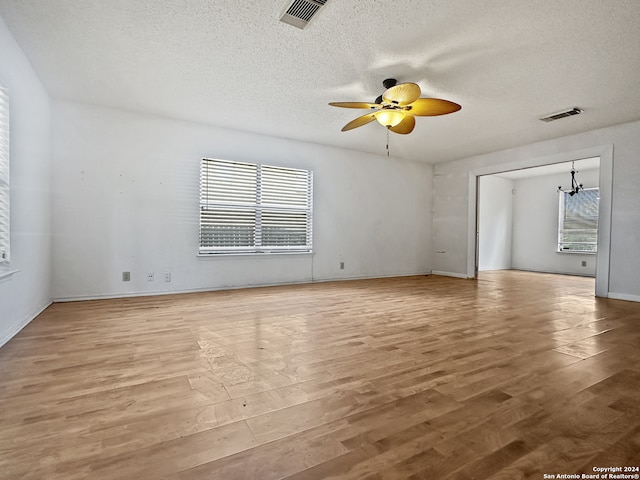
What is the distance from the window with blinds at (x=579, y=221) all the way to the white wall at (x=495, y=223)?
1236 millimetres

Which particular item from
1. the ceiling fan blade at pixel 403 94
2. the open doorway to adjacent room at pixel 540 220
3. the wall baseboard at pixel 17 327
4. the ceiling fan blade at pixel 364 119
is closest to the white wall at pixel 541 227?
the open doorway to adjacent room at pixel 540 220

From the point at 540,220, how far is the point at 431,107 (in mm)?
7393

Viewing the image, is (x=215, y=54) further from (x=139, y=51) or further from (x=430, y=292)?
(x=430, y=292)

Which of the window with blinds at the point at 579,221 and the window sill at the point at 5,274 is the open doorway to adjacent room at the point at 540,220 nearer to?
the window with blinds at the point at 579,221

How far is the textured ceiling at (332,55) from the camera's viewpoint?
2449 millimetres

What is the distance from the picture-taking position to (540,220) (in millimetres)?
8766

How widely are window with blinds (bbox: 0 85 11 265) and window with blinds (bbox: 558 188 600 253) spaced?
33.5 ft

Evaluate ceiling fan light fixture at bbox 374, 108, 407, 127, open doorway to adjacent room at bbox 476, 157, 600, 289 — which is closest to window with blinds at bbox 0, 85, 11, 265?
ceiling fan light fixture at bbox 374, 108, 407, 127

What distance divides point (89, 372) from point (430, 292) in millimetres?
4446

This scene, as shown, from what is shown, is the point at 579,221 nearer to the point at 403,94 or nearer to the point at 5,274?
the point at 403,94

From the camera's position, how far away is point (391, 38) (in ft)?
8.98

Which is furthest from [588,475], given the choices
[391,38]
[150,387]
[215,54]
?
[215,54]

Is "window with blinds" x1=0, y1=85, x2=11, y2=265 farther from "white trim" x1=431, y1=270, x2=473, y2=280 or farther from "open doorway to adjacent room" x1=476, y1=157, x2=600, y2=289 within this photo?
"open doorway to adjacent room" x1=476, y1=157, x2=600, y2=289

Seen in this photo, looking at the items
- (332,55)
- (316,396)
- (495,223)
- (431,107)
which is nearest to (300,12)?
(332,55)
